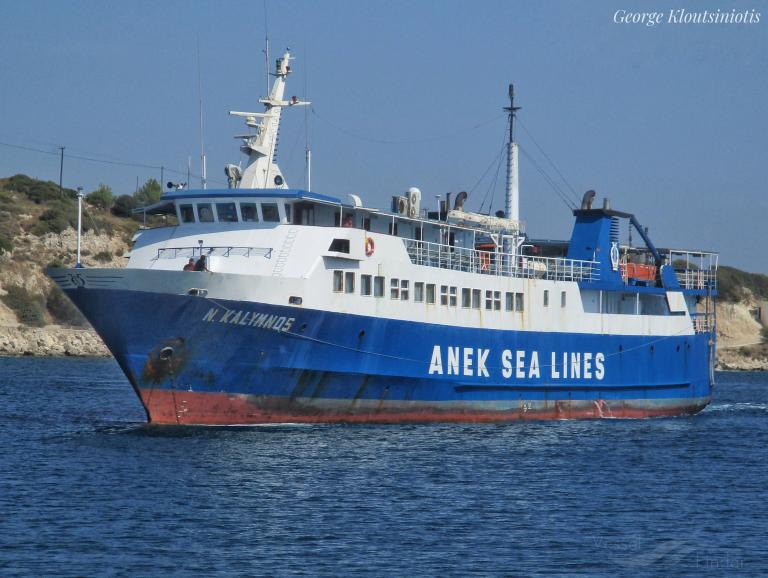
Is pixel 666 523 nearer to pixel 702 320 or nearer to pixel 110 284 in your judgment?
pixel 110 284

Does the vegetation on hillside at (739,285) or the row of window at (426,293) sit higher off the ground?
the vegetation on hillside at (739,285)

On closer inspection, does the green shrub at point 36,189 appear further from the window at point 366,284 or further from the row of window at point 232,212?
the window at point 366,284

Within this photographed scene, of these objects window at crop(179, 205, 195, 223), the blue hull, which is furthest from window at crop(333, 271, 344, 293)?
window at crop(179, 205, 195, 223)

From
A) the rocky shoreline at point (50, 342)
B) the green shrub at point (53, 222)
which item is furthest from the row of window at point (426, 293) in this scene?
the green shrub at point (53, 222)

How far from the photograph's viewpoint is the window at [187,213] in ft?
117

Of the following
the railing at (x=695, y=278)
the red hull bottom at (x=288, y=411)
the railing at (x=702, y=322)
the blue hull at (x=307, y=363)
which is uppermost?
the railing at (x=695, y=278)

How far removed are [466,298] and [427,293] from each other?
6.65ft

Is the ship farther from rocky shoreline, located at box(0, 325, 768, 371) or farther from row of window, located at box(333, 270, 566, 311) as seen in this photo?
rocky shoreline, located at box(0, 325, 768, 371)

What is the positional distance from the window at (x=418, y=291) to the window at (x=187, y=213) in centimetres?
684

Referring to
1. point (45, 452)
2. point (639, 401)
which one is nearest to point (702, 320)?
point (639, 401)

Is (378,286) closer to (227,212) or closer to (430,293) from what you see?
(430,293)

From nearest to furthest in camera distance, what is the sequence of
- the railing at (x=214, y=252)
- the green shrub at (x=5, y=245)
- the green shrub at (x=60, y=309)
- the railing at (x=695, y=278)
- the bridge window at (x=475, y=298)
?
the railing at (x=214, y=252) → the bridge window at (x=475, y=298) → the railing at (x=695, y=278) → the green shrub at (x=60, y=309) → the green shrub at (x=5, y=245)

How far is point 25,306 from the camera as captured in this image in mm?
92312

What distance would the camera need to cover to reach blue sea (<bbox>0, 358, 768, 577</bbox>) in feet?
67.2
